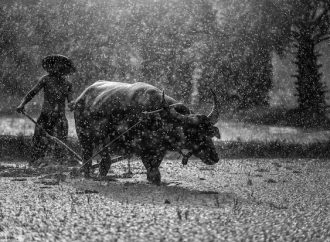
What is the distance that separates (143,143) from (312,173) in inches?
176

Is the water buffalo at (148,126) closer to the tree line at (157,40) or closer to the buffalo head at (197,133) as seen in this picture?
the buffalo head at (197,133)

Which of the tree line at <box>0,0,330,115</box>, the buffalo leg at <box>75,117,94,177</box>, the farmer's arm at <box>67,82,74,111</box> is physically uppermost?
the tree line at <box>0,0,330,115</box>

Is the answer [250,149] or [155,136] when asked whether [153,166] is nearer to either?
[155,136]

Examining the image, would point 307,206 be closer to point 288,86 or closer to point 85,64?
point 85,64

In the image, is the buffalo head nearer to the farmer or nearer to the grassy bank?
the farmer

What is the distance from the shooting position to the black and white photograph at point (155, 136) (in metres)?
7.46

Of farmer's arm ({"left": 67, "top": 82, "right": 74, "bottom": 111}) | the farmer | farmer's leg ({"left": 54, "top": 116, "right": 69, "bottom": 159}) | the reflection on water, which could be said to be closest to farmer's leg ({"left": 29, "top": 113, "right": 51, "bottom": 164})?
the farmer

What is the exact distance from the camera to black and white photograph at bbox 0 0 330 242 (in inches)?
294

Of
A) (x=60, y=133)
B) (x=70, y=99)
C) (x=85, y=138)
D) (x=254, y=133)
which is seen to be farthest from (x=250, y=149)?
(x=254, y=133)

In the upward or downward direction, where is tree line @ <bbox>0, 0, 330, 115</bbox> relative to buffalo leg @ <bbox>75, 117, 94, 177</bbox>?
upward

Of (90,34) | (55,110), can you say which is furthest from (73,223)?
(90,34)

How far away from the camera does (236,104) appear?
3528 cm

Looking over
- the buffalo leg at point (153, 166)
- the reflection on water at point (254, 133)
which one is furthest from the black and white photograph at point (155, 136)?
the reflection on water at point (254, 133)

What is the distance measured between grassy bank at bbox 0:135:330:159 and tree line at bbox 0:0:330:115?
957 cm
